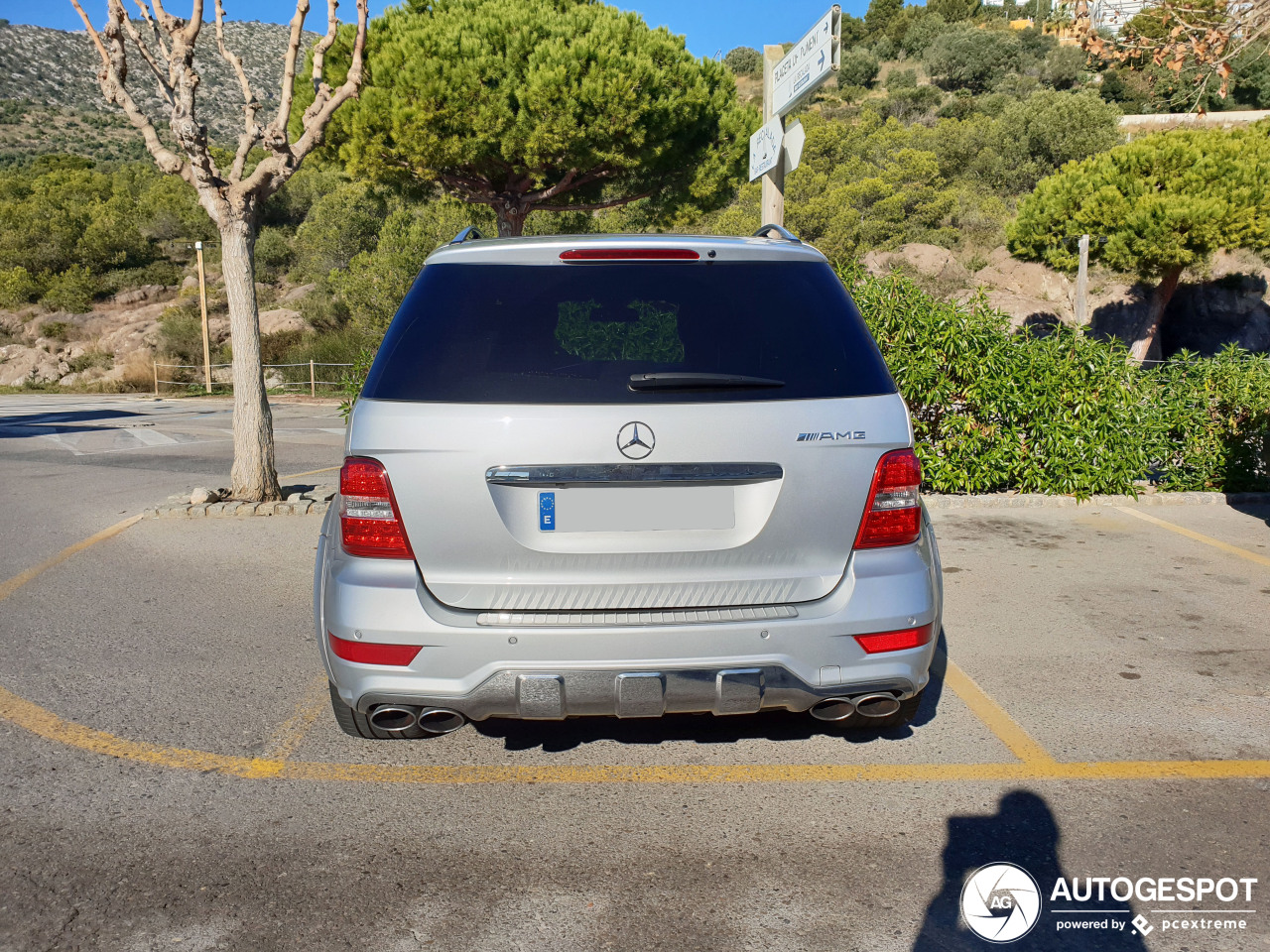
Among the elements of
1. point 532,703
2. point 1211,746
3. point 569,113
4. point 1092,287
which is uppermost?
point 569,113

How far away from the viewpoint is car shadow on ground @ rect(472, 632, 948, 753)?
3504mm

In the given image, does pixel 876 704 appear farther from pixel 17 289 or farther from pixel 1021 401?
pixel 17 289

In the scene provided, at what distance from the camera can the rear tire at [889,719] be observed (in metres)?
3.26

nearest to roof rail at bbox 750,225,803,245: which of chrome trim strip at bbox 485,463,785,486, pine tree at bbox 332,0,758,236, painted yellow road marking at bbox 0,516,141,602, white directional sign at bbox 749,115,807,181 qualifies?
chrome trim strip at bbox 485,463,785,486

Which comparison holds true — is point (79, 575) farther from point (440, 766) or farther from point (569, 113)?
point (569, 113)

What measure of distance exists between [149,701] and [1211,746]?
4215 millimetres

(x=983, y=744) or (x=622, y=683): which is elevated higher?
(x=622, y=683)

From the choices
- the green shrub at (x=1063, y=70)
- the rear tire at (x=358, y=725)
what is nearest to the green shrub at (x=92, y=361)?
the rear tire at (x=358, y=725)

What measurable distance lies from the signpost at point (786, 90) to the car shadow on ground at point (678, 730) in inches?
170

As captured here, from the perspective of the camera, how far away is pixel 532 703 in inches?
103

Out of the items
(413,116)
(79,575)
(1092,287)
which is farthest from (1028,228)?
(79,575)

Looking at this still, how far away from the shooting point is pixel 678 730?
3.59m

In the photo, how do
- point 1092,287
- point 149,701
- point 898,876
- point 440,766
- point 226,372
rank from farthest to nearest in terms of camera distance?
point 226,372, point 1092,287, point 149,701, point 440,766, point 898,876

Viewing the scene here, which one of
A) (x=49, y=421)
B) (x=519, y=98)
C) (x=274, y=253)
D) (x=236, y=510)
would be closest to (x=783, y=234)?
(x=236, y=510)
